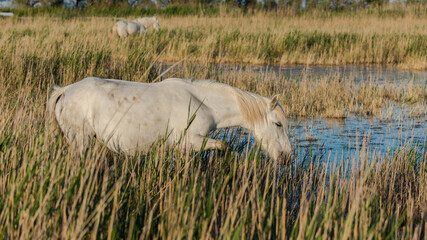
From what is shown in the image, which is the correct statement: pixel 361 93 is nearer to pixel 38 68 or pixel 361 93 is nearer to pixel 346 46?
pixel 38 68

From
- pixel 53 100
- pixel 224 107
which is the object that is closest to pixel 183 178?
pixel 224 107

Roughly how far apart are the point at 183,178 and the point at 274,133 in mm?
1637

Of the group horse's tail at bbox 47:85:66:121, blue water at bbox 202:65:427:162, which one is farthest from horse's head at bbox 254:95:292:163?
horse's tail at bbox 47:85:66:121

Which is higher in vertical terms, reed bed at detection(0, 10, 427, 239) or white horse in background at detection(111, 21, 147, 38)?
white horse in background at detection(111, 21, 147, 38)

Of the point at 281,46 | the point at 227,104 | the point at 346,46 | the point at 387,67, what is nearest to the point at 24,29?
the point at 281,46

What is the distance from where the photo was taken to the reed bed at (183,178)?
2.47m

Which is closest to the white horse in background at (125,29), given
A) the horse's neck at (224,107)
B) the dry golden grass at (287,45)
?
the dry golden grass at (287,45)

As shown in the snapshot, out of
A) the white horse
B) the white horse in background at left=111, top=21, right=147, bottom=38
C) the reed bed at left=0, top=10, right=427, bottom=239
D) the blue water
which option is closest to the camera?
the reed bed at left=0, top=10, right=427, bottom=239

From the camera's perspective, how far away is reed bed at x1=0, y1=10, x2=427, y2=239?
247cm

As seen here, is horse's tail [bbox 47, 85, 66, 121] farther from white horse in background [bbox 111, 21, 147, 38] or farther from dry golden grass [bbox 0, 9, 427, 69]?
white horse in background [bbox 111, 21, 147, 38]

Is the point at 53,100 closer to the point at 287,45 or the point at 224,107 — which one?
the point at 224,107

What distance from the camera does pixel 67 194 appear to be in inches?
98.2

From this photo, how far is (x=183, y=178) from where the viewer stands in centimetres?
289

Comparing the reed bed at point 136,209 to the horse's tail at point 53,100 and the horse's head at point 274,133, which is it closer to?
the horse's tail at point 53,100
